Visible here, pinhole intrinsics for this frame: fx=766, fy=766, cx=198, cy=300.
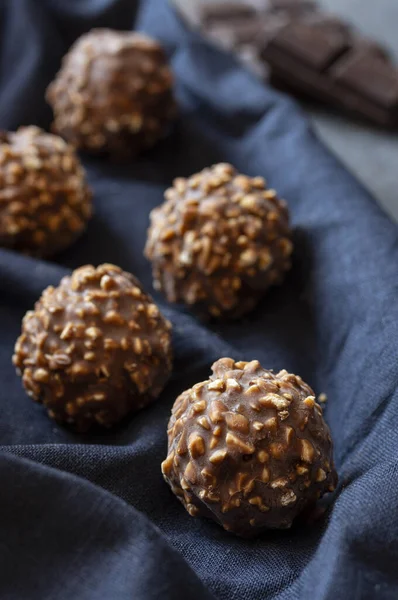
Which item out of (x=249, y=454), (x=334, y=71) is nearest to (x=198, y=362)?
(x=249, y=454)

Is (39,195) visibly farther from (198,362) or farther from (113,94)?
(198,362)

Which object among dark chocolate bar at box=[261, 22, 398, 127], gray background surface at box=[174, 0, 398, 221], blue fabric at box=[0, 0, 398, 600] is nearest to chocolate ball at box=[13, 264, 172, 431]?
blue fabric at box=[0, 0, 398, 600]

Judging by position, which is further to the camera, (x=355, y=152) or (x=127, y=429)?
(x=355, y=152)

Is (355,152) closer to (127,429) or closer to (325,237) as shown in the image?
(325,237)

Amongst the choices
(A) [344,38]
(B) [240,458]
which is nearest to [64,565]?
(B) [240,458]

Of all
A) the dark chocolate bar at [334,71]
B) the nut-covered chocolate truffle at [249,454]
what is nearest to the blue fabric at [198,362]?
the nut-covered chocolate truffle at [249,454]

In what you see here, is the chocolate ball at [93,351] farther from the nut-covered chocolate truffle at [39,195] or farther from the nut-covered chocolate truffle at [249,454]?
the nut-covered chocolate truffle at [39,195]
